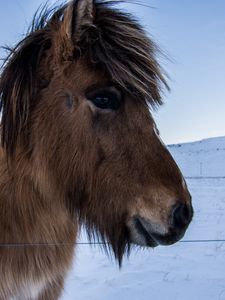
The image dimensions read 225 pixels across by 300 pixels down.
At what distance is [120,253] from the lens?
1974mm

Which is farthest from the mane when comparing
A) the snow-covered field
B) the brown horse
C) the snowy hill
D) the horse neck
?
the snowy hill

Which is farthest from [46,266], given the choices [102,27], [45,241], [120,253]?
[102,27]

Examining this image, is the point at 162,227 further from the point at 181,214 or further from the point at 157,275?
the point at 157,275

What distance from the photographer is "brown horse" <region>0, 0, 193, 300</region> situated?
1758 mm

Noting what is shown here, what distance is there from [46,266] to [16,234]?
0.82 feet

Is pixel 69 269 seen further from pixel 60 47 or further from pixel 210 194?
pixel 210 194

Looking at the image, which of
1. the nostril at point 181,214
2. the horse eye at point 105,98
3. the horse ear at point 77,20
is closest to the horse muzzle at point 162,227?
the nostril at point 181,214

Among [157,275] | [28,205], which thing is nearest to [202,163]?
[157,275]

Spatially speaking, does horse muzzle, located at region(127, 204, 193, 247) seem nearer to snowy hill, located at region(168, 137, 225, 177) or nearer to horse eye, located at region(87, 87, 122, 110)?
horse eye, located at region(87, 87, 122, 110)

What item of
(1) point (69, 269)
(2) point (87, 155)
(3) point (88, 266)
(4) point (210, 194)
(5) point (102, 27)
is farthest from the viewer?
(4) point (210, 194)

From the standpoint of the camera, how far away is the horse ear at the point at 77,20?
1790 millimetres

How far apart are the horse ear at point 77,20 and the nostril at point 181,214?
88cm

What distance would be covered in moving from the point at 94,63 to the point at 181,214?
0.77m

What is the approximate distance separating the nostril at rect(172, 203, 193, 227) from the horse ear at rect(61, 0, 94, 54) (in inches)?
34.6
